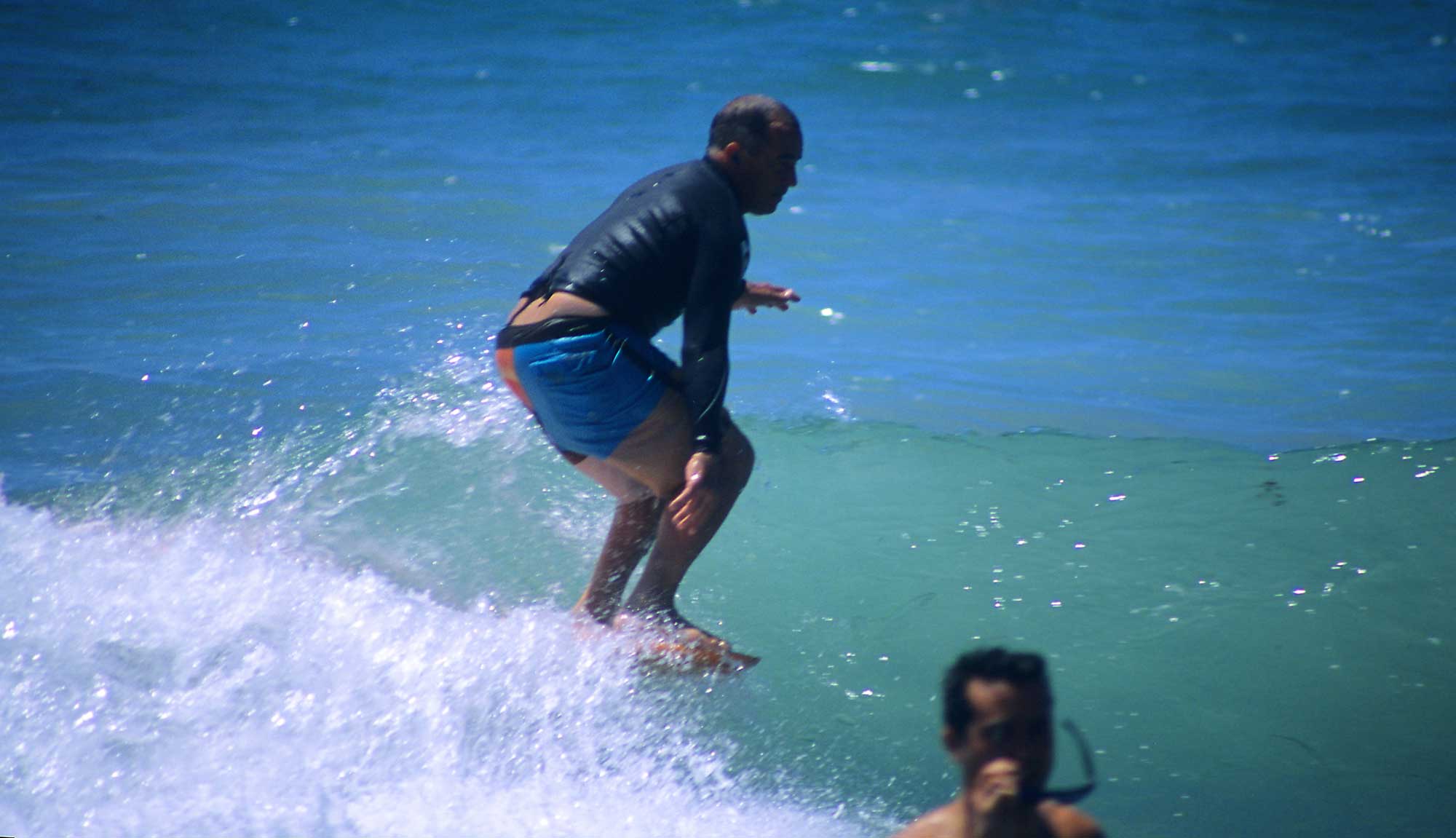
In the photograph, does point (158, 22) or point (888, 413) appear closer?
point (888, 413)

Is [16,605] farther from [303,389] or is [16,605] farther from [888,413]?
[888,413]

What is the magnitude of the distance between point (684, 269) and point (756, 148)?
14.7 inches

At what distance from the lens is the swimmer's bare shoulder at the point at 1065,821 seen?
2.00 m

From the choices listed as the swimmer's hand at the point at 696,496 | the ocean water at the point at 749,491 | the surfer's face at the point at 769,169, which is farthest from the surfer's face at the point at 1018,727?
the surfer's face at the point at 769,169

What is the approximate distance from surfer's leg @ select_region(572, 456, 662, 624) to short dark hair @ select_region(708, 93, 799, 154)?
0.97 m

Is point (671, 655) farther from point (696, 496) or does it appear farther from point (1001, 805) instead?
point (1001, 805)

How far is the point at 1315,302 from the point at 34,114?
45.1 feet

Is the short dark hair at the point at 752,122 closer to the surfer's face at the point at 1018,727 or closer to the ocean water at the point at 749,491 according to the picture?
the ocean water at the point at 749,491

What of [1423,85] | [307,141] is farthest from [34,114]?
[1423,85]

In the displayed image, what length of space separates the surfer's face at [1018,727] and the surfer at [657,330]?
1.40 meters

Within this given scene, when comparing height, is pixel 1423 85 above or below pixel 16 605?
below

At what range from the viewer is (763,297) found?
3797mm

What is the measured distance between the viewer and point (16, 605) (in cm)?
341

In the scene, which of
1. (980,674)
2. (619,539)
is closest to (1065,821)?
(980,674)
